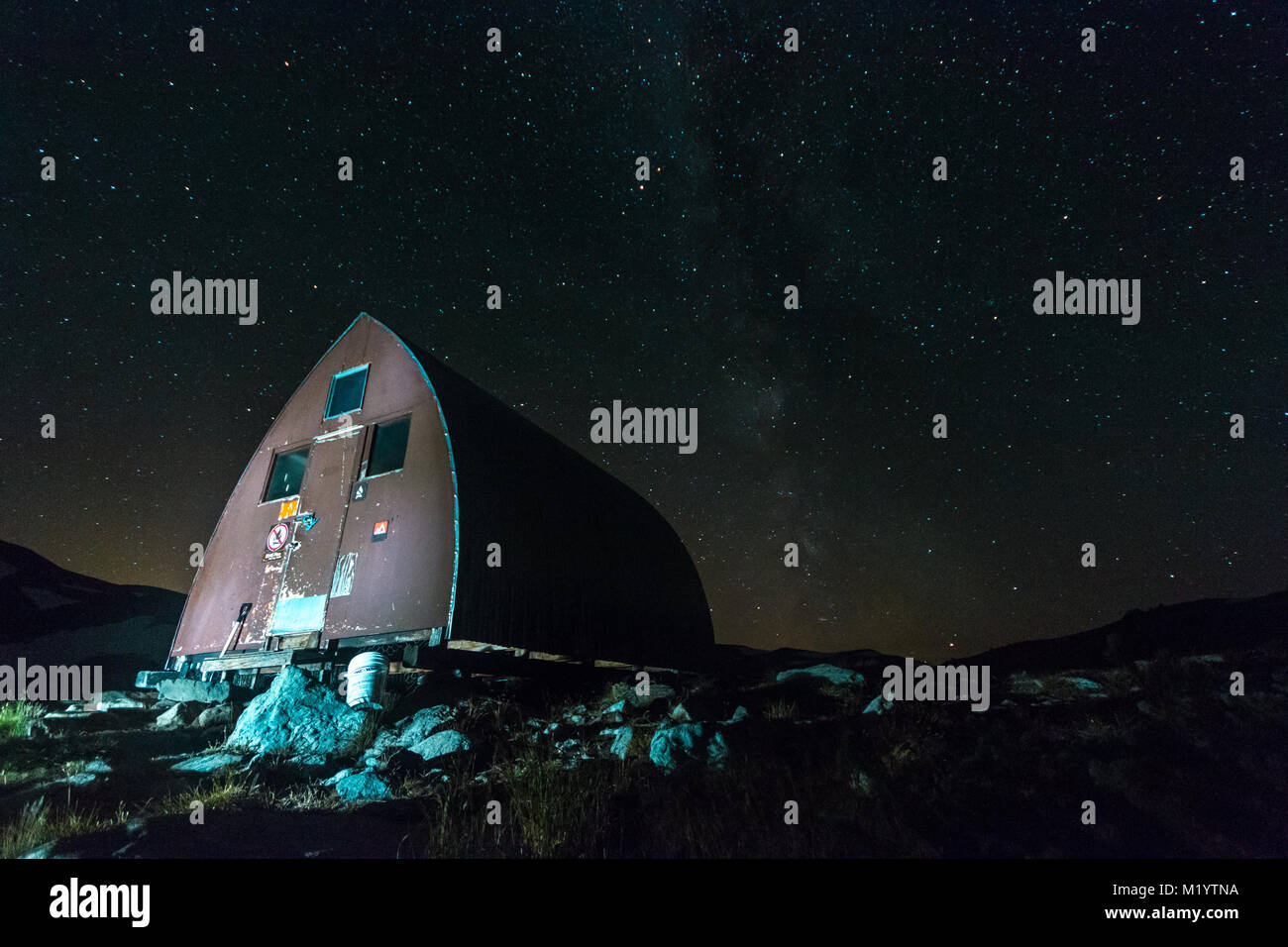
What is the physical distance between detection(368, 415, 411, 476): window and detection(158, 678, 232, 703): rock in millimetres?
4429

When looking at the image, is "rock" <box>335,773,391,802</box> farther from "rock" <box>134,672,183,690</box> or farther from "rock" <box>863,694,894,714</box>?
"rock" <box>134,672,183,690</box>

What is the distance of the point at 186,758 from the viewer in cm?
788

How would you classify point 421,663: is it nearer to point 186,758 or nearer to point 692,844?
point 186,758

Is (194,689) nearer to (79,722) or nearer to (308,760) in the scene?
(79,722)

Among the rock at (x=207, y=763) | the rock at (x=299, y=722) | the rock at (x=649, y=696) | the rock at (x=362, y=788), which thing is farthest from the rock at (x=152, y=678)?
the rock at (x=649, y=696)

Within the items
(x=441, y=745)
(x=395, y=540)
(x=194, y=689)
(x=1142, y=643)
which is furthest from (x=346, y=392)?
(x=1142, y=643)

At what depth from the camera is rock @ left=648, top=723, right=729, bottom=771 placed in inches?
281

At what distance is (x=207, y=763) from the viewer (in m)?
7.34

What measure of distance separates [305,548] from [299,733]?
388cm

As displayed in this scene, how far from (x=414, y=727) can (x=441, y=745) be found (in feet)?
4.21

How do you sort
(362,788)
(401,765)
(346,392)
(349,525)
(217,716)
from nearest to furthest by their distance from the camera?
1. (362,788)
2. (401,765)
3. (217,716)
4. (349,525)
5. (346,392)

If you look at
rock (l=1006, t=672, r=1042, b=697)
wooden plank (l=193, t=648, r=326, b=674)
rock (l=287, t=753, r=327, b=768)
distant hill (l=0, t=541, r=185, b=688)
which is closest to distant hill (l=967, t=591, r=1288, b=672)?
rock (l=1006, t=672, r=1042, b=697)

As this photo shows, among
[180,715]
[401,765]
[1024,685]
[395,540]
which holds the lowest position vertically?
[1024,685]
